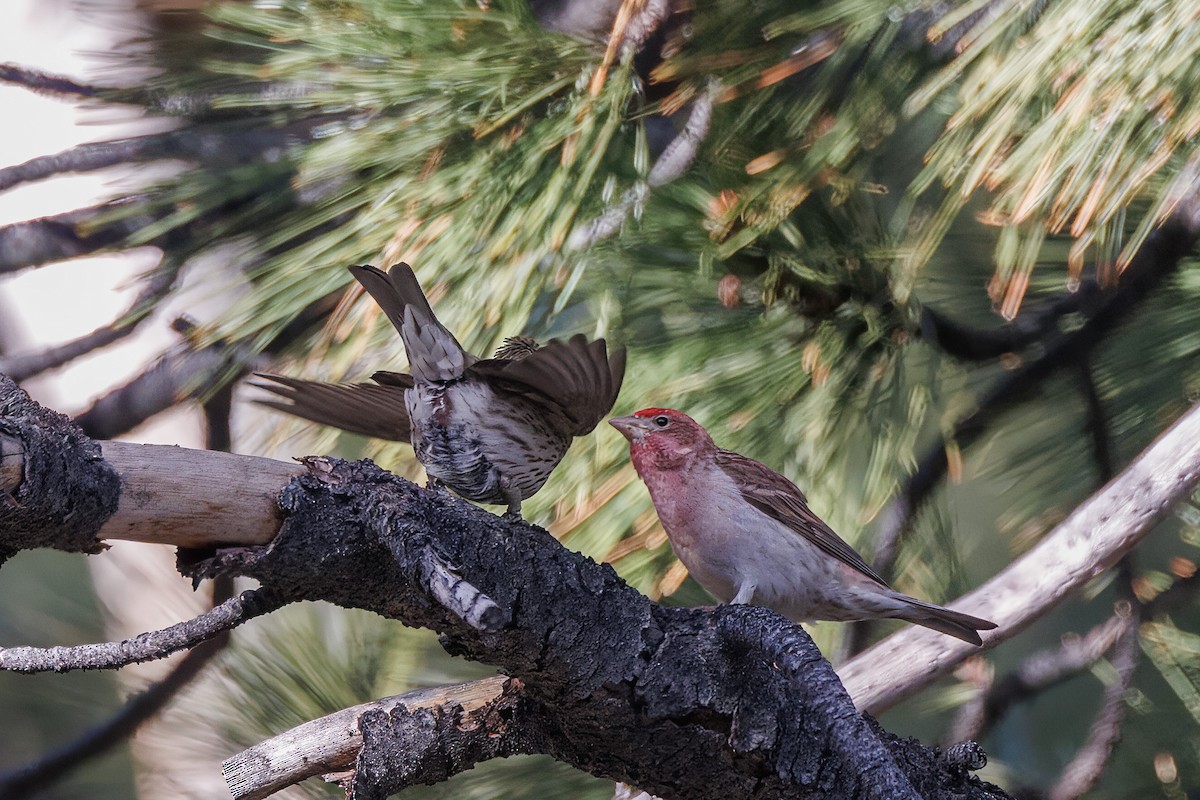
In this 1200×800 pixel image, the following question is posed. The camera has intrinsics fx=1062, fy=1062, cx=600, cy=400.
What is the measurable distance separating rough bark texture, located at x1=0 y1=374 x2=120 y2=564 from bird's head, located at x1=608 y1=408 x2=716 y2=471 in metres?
0.60

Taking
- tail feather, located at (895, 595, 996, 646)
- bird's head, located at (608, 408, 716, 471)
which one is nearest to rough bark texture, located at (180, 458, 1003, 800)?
tail feather, located at (895, 595, 996, 646)

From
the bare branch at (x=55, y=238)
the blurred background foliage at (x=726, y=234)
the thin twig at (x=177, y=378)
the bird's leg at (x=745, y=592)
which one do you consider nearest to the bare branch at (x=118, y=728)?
the blurred background foliage at (x=726, y=234)

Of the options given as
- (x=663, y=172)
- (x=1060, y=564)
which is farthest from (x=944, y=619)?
(x=663, y=172)

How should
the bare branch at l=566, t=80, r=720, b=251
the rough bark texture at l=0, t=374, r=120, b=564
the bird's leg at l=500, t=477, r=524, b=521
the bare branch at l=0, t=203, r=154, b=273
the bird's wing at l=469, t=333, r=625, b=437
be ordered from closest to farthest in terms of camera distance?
the rough bark texture at l=0, t=374, r=120, b=564
the bird's wing at l=469, t=333, r=625, b=437
the bird's leg at l=500, t=477, r=524, b=521
the bare branch at l=566, t=80, r=720, b=251
the bare branch at l=0, t=203, r=154, b=273

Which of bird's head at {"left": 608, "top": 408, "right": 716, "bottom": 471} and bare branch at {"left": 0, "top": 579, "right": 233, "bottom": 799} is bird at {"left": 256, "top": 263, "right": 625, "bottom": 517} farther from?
bare branch at {"left": 0, "top": 579, "right": 233, "bottom": 799}

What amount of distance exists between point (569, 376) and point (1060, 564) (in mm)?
566

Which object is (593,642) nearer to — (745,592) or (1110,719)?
(745,592)

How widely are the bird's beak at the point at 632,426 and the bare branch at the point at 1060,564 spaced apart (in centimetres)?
33

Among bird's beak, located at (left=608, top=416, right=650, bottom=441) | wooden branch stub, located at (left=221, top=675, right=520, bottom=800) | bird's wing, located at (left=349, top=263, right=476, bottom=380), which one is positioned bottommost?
wooden branch stub, located at (left=221, top=675, right=520, bottom=800)

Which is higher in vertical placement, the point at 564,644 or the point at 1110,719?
the point at 564,644

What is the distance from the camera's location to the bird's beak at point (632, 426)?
109 cm

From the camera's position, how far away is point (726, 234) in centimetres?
112

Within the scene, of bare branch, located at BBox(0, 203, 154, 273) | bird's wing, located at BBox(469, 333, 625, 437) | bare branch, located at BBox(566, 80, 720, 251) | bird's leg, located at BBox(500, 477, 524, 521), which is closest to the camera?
bird's wing, located at BBox(469, 333, 625, 437)

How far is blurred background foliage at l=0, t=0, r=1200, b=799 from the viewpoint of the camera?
1022 millimetres
